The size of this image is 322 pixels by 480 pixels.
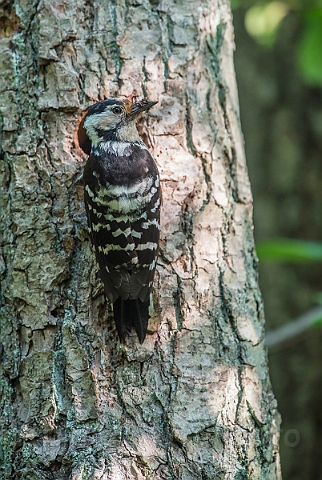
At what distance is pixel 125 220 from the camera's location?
2975mm

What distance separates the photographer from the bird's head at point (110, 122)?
10.0ft

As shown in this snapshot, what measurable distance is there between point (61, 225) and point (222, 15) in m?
1.51

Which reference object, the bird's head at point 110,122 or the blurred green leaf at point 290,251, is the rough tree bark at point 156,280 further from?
the blurred green leaf at point 290,251

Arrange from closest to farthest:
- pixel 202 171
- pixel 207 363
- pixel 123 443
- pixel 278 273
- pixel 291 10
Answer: pixel 123 443
pixel 207 363
pixel 202 171
pixel 291 10
pixel 278 273

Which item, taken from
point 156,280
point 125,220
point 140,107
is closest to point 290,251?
point 156,280

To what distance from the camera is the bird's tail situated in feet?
9.46

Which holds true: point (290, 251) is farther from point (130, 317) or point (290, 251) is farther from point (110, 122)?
point (110, 122)

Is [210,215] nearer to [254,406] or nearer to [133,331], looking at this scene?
[133,331]

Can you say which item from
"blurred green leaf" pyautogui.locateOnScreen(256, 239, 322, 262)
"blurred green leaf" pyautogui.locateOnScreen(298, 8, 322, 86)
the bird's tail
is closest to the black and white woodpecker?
the bird's tail

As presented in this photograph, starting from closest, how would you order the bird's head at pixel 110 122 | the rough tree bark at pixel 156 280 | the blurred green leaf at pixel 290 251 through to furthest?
the rough tree bark at pixel 156 280
the bird's head at pixel 110 122
the blurred green leaf at pixel 290 251

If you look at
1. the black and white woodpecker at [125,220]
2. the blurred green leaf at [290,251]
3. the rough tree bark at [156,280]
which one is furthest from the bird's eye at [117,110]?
the blurred green leaf at [290,251]

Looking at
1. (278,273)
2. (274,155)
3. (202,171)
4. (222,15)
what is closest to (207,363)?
(202,171)

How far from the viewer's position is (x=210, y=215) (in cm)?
312

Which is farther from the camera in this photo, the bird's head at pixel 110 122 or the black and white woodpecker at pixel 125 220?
the bird's head at pixel 110 122
